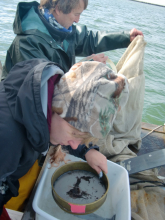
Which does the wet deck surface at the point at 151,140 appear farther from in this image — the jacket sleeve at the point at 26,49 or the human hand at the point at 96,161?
the jacket sleeve at the point at 26,49

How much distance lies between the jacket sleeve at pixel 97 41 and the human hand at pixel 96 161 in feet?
4.68

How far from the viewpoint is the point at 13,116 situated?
834 mm

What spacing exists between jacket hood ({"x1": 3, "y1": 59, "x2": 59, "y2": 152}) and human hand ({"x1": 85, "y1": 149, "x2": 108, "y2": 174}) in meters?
0.43

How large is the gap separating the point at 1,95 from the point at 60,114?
0.29 metres

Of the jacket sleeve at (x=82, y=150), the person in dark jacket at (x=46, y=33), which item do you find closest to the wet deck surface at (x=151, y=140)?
the jacket sleeve at (x=82, y=150)

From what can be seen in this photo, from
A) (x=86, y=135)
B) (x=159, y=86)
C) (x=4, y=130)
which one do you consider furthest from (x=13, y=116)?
(x=159, y=86)

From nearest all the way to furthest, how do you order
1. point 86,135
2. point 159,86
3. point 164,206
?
point 86,135, point 164,206, point 159,86

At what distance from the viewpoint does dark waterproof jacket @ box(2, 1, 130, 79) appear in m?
1.55

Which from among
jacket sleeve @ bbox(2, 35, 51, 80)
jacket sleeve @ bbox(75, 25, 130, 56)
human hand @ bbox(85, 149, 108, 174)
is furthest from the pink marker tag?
jacket sleeve @ bbox(75, 25, 130, 56)

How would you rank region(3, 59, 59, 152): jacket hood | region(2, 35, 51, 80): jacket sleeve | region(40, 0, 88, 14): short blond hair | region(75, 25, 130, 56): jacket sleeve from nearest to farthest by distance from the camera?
1. region(3, 59, 59, 152): jacket hood
2. region(2, 35, 51, 80): jacket sleeve
3. region(40, 0, 88, 14): short blond hair
4. region(75, 25, 130, 56): jacket sleeve

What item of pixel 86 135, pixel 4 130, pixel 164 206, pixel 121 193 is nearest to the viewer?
pixel 4 130

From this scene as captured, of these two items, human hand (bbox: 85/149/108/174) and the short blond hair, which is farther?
the short blond hair

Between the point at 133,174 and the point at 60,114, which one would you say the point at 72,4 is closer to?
the point at 60,114

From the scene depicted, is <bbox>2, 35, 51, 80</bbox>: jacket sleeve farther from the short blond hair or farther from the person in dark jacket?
the short blond hair
